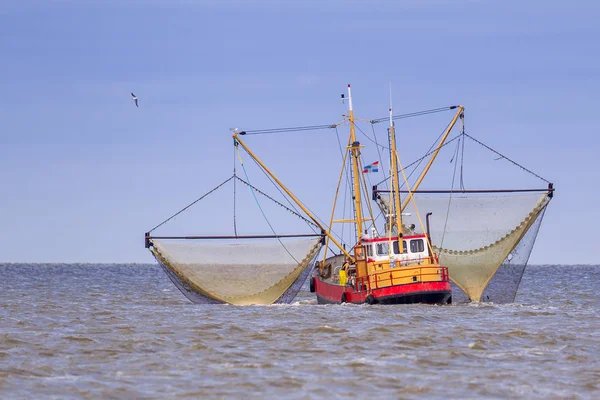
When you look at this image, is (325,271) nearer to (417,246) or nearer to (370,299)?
(417,246)

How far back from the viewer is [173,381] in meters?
20.6

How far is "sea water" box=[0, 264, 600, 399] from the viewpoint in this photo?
65.0ft

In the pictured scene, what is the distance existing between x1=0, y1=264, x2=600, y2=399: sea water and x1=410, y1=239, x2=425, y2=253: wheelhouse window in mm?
4727

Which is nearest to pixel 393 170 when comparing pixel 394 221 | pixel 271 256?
pixel 394 221

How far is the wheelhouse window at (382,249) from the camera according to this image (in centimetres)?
4309

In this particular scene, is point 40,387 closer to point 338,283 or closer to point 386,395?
point 386,395

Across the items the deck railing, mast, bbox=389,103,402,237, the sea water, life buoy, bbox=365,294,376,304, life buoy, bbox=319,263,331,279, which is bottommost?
the sea water

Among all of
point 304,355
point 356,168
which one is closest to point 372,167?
point 356,168

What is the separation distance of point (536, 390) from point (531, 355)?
16.5 ft

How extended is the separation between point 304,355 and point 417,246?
19.2 m

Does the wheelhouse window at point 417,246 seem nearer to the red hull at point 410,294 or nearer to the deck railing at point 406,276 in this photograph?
the deck railing at point 406,276

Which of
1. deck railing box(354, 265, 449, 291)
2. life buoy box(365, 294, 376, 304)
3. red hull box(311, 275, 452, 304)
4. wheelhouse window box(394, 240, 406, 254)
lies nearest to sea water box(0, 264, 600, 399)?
red hull box(311, 275, 452, 304)

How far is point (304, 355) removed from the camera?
24578mm

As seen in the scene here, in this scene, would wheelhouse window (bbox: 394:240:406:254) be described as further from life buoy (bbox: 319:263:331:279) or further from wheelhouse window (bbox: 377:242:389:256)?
life buoy (bbox: 319:263:331:279)
